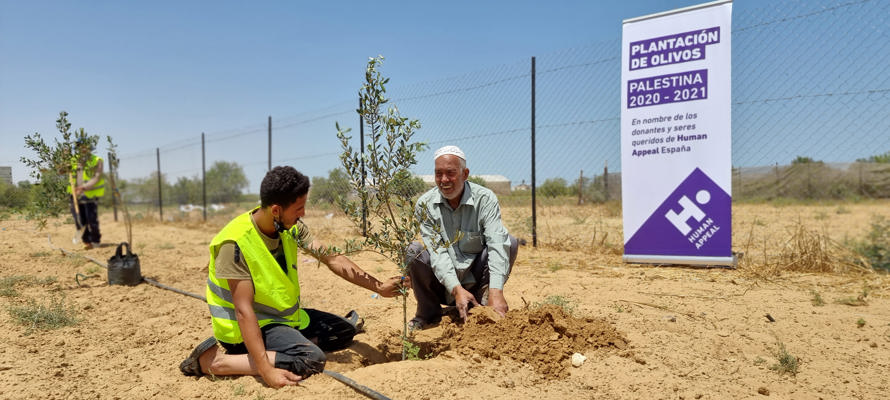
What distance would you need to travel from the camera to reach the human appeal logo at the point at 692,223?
5.27 metres

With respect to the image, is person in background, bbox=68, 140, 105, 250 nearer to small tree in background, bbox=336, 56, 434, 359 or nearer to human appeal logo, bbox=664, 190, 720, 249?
small tree in background, bbox=336, 56, 434, 359

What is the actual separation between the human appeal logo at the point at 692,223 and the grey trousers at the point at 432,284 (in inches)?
104

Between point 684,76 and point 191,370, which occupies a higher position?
point 684,76

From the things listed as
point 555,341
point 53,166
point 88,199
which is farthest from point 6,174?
point 555,341

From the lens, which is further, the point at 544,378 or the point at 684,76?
the point at 684,76

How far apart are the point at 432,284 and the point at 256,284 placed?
1.35m

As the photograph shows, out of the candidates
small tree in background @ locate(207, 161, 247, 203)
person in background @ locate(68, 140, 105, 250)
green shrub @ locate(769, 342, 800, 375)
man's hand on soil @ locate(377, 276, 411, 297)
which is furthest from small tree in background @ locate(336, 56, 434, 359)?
small tree in background @ locate(207, 161, 247, 203)

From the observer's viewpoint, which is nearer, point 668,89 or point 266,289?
point 266,289

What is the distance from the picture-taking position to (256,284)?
8.79 feet

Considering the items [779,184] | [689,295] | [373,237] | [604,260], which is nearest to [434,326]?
[373,237]

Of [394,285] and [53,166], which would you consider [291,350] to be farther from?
[53,166]

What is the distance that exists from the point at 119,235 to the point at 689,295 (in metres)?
12.3

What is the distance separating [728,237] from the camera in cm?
525

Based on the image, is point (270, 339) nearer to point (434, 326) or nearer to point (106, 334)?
point (434, 326)
